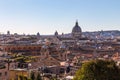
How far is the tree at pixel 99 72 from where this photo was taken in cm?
2366

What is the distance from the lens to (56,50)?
7131 cm

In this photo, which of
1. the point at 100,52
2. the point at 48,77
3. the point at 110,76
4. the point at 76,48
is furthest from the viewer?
the point at 76,48

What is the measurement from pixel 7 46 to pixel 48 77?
56.3 m

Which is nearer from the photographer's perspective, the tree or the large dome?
the tree

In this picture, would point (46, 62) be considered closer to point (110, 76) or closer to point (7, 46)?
point (110, 76)

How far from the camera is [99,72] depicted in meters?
24.0

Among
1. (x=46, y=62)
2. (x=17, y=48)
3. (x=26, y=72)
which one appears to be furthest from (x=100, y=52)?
(x=26, y=72)

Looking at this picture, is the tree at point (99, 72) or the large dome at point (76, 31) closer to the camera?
the tree at point (99, 72)

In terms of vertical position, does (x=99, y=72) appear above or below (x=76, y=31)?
below

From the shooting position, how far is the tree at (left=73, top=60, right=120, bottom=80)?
2366 cm

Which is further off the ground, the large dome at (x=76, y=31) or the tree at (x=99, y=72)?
the large dome at (x=76, y=31)

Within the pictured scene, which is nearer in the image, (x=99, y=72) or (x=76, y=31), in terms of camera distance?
(x=99, y=72)

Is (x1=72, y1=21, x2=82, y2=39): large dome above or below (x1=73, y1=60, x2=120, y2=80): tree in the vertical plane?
above

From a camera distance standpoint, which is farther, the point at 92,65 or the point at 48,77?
the point at 48,77
